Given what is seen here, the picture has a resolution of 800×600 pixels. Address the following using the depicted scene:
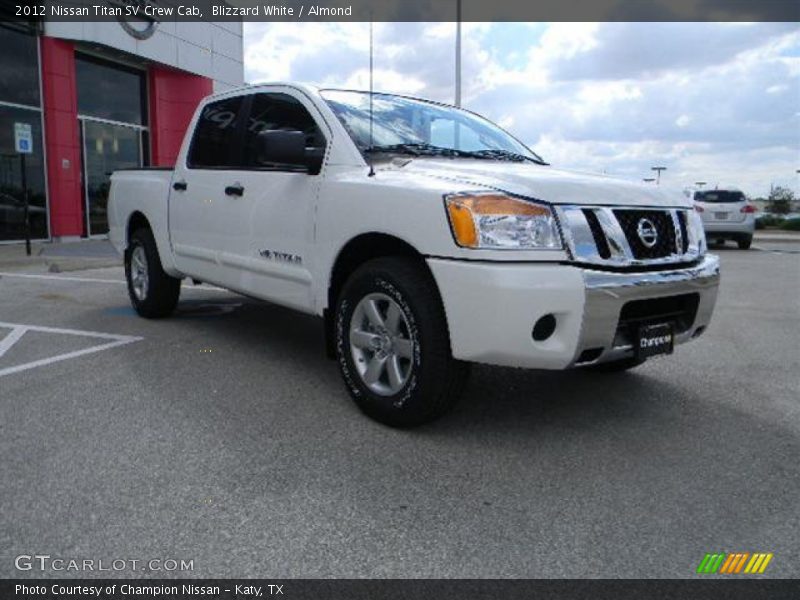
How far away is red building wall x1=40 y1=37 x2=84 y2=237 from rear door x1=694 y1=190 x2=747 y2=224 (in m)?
14.3

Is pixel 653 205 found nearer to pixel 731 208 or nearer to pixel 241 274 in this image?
pixel 241 274

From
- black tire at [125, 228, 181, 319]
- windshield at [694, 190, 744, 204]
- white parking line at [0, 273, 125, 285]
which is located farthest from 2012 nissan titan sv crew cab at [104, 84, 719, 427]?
windshield at [694, 190, 744, 204]

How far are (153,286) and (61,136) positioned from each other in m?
11.1

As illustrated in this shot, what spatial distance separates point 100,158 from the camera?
16969 mm

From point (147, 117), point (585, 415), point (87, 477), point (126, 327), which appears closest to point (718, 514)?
point (585, 415)

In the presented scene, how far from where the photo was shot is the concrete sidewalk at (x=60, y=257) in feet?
35.6

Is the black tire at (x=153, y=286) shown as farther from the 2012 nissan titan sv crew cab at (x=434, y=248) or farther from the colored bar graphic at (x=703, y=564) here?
the colored bar graphic at (x=703, y=564)

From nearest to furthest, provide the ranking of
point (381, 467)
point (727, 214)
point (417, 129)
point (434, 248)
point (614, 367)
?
point (381, 467) → point (434, 248) → point (417, 129) → point (614, 367) → point (727, 214)

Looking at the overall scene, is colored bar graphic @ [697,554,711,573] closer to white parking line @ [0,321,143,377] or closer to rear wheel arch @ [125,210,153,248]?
white parking line @ [0,321,143,377]

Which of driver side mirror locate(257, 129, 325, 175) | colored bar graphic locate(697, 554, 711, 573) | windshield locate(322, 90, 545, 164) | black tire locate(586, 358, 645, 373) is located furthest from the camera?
black tire locate(586, 358, 645, 373)

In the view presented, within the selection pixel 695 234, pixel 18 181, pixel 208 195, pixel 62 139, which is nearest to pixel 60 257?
pixel 18 181

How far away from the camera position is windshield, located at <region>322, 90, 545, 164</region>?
13.6ft

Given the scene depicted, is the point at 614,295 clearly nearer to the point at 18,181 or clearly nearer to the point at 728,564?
the point at 728,564

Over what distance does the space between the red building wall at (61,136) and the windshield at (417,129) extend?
42.1 feet
